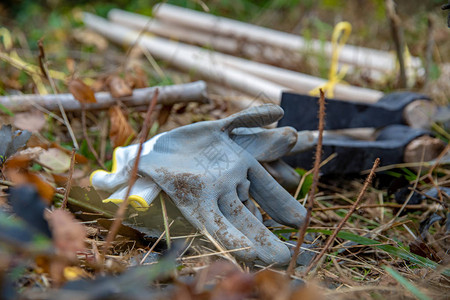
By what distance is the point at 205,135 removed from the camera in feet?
3.60

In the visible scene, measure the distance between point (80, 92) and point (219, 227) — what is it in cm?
94

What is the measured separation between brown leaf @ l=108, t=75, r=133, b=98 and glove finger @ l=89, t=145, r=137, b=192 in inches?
22.3

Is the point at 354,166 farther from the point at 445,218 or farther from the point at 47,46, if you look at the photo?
the point at 47,46

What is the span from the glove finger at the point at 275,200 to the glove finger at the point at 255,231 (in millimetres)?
76

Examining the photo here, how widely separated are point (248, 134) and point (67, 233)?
2.20 ft

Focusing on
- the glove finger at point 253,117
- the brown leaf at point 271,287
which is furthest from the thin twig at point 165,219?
the brown leaf at point 271,287

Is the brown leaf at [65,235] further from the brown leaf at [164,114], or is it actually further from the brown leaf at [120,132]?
the brown leaf at [164,114]

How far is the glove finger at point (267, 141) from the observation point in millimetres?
Answer: 1132

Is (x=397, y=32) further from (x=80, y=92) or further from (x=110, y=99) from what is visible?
(x=80, y=92)

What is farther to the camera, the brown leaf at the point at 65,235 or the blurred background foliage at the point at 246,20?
the blurred background foliage at the point at 246,20

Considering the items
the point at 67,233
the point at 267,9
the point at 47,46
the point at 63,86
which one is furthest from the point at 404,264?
the point at 267,9

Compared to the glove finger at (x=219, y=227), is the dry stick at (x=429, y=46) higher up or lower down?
higher up

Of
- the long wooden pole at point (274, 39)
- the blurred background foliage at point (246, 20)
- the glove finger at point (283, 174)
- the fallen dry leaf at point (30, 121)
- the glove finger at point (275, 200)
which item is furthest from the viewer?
the blurred background foliage at point (246, 20)

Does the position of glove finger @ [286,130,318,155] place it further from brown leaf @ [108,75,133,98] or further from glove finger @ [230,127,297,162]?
brown leaf @ [108,75,133,98]
